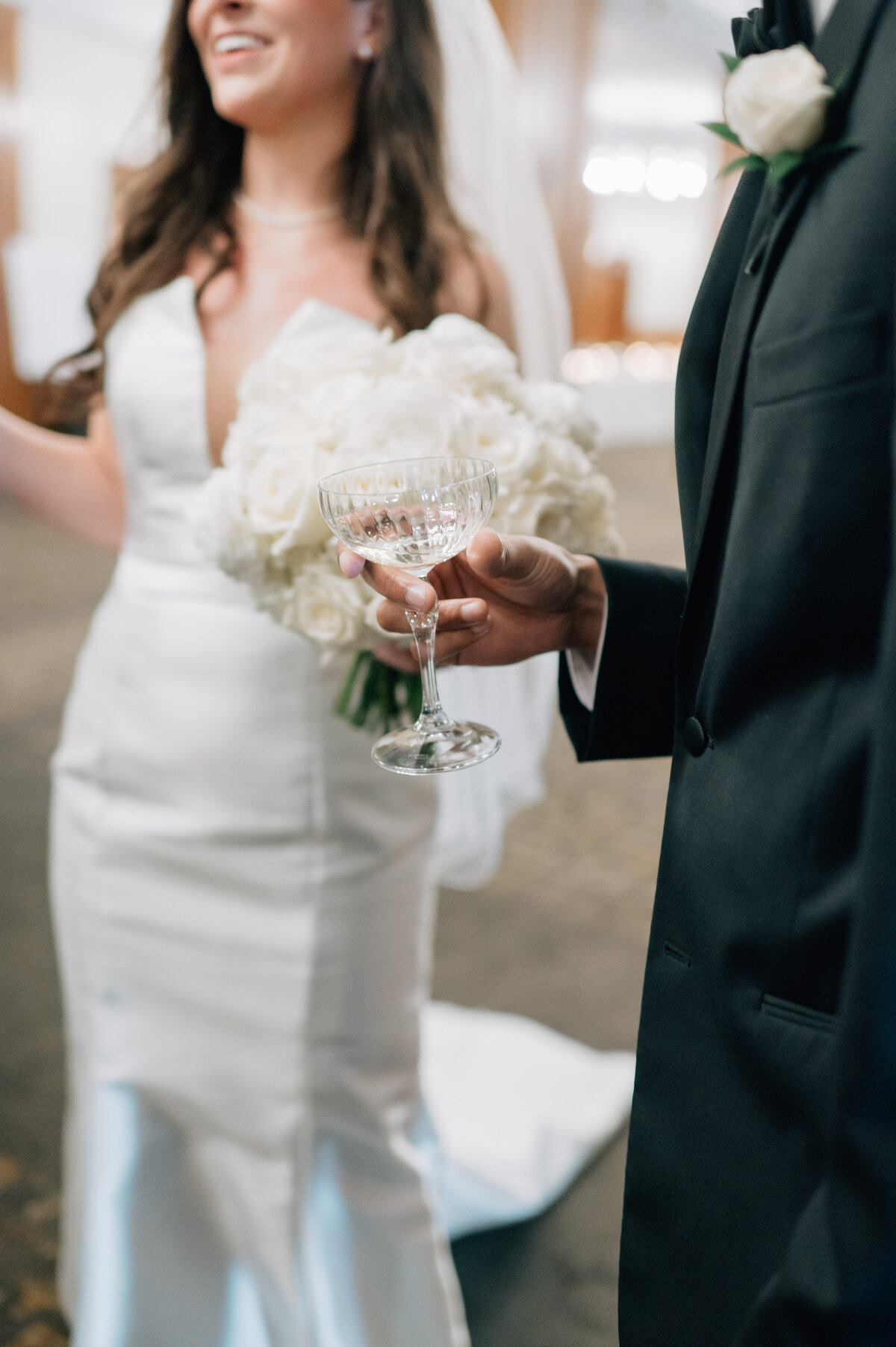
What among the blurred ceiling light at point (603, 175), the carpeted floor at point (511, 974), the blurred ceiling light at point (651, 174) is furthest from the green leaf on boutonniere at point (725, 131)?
the blurred ceiling light at point (651, 174)

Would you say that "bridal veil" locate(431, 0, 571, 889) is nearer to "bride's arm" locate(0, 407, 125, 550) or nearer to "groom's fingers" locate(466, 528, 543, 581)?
"bride's arm" locate(0, 407, 125, 550)

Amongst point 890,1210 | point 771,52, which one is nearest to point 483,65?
point 771,52

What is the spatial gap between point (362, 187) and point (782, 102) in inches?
48.2

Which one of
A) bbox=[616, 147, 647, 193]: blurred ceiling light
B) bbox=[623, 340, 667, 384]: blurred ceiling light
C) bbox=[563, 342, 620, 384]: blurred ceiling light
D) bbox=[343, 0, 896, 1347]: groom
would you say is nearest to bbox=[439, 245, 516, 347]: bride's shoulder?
bbox=[343, 0, 896, 1347]: groom

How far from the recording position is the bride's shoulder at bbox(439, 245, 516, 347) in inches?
70.6

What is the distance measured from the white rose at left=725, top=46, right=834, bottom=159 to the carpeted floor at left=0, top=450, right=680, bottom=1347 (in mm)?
1848

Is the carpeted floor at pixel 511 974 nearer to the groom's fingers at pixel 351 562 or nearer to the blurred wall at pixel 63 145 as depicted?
the groom's fingers at pixel 351 562

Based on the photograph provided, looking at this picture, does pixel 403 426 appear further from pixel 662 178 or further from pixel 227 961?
pixel 662 178

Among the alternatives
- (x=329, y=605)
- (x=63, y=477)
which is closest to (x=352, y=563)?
(x=329, y=605)

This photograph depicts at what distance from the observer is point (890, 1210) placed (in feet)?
2.07

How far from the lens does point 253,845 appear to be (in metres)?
1.77

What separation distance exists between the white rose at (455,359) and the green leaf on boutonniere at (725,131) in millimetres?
475

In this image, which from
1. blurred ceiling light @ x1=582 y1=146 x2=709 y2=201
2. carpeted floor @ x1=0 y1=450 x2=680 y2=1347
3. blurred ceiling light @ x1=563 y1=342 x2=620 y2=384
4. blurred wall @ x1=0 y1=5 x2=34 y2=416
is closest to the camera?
carpeted floor @ x1=0 y1=450 x2=680 y2=1347

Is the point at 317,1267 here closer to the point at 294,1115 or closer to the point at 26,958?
the point at 294,1115
